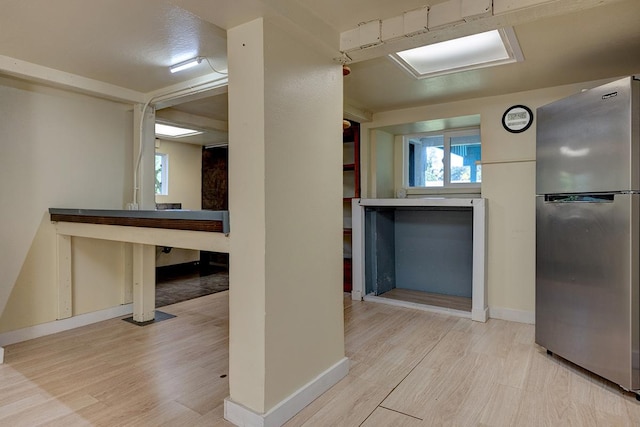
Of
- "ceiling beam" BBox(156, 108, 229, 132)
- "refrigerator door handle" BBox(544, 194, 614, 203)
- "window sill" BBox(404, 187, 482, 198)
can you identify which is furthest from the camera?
"window sill" BBox(404, 187, 482, 198)

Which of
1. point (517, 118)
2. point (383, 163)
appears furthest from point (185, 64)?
point (517, 118)

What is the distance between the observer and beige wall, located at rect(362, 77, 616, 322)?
3215 millimetres

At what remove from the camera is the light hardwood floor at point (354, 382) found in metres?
1.80

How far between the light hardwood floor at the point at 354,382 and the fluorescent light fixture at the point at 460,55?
6.75ft

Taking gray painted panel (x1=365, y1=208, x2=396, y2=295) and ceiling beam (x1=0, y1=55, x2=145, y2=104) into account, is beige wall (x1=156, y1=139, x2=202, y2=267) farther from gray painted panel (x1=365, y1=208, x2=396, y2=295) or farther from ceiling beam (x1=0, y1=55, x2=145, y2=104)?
gray painted panel (x1=365, y1=208, x2=396, y2=295)

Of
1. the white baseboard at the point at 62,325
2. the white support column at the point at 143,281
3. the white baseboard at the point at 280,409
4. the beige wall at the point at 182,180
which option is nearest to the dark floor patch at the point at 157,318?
the white support column at the point at 143,281

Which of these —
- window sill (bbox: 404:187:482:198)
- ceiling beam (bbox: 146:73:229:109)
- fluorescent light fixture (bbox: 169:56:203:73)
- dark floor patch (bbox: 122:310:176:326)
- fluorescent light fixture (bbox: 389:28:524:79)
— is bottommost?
dark floor patch (bbox: 122:310:176:326)

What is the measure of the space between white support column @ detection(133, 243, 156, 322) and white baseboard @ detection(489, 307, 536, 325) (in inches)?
125

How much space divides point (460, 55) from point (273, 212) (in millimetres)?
1879

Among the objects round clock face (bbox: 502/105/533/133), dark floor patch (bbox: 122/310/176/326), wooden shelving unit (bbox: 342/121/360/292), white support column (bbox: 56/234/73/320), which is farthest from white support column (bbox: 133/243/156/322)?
round clock face (bbox: 502/105/533/133)

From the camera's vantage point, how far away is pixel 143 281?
10.5 ft

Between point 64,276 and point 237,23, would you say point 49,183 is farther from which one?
point 237,23

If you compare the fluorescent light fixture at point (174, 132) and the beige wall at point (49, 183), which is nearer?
the beige wall at point (49, 183)

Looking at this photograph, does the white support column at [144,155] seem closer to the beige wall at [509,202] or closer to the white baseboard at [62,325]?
the white baseboard at [62,325]
